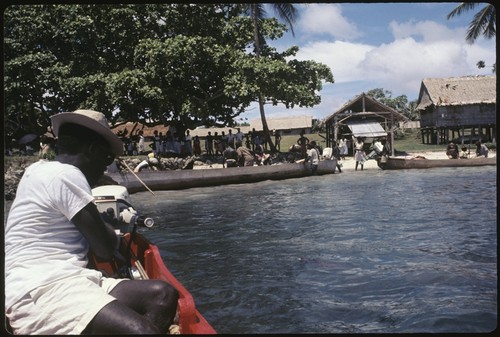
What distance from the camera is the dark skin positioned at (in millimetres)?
2396

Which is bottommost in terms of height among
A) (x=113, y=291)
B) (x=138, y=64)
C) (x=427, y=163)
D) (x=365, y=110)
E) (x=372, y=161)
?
(x=427, y=163)

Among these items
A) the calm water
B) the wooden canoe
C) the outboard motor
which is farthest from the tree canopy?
the wooden canoe

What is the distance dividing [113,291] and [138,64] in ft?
72.9

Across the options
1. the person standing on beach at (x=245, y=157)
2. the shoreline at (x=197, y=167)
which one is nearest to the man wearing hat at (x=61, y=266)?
the shoreline at (x=197, y=167)

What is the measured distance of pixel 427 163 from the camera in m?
22.8

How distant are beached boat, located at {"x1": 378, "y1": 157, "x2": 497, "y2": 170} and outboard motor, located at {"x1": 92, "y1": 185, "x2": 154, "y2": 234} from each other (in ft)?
62.6

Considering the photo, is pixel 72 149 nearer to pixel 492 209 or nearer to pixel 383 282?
pixel 383 282

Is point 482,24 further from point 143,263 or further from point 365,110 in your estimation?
point 143,263

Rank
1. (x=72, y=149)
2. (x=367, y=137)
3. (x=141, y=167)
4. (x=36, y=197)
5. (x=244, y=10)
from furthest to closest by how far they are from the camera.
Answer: (x=367, y=137)
(x=244, y=10)
(x=141, y=167)
(x=72, y=149)
(x=36, y=197)

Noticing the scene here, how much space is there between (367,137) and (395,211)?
1803 centimetres

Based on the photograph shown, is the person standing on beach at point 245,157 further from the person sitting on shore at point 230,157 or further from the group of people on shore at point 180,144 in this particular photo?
the group of people on shore at point 180,144

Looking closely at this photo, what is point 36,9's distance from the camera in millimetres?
23203

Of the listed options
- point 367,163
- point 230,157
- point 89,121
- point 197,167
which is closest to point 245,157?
point 230,157

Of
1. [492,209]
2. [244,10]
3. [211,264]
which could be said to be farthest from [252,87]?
[211,264]
